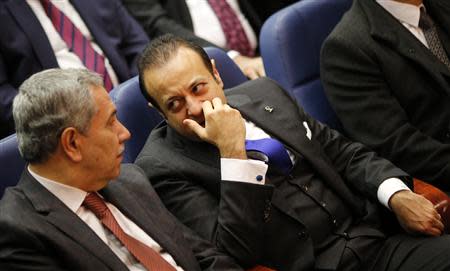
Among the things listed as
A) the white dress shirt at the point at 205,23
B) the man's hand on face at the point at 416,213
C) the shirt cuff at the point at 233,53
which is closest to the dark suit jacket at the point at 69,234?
the man's hand on face at the point at 416,213

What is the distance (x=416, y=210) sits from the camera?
178cm

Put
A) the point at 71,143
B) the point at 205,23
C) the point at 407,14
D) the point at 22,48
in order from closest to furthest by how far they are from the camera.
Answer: the point at 71,143
the point at 407,14
the point at 22,48
the point at 205,23

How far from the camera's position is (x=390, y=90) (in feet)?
7.08

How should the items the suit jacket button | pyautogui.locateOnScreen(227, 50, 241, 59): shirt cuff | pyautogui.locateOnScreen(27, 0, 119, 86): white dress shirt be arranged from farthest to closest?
pyautogui.locateOnScreen(227, 50, 241, 59): shirt cuff, pyautogui.locateOnScreen(27, 0, 119, 86): white dress shirt, the suit jacket button

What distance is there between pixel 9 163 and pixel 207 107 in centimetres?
55

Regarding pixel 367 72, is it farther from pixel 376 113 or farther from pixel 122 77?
pixel 122 77

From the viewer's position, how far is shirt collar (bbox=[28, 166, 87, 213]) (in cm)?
148

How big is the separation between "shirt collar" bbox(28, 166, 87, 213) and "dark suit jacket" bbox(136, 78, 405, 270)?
289mm

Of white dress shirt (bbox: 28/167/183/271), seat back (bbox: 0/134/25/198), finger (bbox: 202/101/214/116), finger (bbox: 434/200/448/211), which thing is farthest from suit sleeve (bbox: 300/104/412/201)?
seat back (bbox: 0/134/25/198)

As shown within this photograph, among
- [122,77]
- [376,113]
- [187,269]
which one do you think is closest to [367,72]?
[376,113]

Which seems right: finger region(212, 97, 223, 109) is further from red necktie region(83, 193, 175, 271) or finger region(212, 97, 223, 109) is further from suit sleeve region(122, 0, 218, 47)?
suit sleeve region(122, 0, 218, 47)

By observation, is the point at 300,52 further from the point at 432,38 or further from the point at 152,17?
the point at 152,17

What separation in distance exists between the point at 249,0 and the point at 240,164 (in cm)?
177

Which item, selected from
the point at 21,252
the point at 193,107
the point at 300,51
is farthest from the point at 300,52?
the point at 21,252
